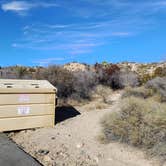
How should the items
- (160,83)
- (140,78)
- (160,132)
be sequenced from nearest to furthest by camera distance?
(160,132)
(160,83)
(140,78)

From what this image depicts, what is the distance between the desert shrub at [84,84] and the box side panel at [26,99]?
223 inches

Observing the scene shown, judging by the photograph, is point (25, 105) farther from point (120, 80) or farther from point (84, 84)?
point (120, 80)

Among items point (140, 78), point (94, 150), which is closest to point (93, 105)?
→ point (94, 150)

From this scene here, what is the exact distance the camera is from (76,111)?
13500mm

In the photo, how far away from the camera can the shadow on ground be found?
12197 millimetres

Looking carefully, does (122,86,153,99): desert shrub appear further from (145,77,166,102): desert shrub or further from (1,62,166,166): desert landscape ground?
(1,62,166,166): desert landscape ground

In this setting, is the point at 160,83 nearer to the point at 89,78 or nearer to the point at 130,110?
the point at 89,78

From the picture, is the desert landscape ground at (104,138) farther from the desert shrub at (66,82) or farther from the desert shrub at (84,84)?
the desert shrub at (84,84)

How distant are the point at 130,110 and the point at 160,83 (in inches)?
274

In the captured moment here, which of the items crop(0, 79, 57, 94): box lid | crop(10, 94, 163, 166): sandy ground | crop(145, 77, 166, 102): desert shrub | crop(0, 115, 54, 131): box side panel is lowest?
crop(10, 94, 163, 166): sandy ground

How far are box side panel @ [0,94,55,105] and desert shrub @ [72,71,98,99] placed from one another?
5.66 meters

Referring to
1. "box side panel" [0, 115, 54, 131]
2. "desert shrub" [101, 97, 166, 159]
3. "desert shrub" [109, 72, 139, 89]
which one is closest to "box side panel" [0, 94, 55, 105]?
"box side panel" [0, 115, 54, 131]

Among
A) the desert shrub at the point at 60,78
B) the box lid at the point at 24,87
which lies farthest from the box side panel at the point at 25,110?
the desert shrub at the point at 60,78

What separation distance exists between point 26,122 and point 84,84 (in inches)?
320
